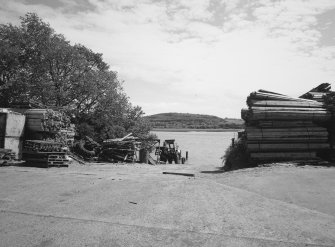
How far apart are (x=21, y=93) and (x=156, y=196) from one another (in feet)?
79.8

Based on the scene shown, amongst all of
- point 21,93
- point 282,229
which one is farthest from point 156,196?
point 21,93

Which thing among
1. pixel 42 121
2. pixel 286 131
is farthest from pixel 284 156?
pixel 42 121

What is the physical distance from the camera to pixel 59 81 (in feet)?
102

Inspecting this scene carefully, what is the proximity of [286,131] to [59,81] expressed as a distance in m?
25.7

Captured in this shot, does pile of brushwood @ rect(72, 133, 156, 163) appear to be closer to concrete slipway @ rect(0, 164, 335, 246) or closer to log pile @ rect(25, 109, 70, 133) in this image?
A: log pile @ rect(25, 109, 70, 133)

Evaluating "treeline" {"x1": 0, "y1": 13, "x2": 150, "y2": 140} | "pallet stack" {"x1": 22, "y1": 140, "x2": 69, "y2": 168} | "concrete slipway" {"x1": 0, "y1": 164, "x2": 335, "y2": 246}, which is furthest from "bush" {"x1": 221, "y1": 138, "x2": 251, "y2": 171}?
"treeline" {"x1": 0, "y1": 13, "x2": 150, "y2": 140}

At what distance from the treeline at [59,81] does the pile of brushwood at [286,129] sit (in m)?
19.6

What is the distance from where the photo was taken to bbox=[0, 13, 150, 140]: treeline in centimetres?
2750

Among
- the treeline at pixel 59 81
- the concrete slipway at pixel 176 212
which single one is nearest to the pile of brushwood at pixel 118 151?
the treeline at pixel 59 81

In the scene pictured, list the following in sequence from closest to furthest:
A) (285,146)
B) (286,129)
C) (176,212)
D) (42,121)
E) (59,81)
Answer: (176,212), (285,146), (286,129), (42,121), (59,81)

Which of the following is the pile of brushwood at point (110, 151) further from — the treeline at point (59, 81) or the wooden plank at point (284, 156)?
the wooden plank at point (284, 156)

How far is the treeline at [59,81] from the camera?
90.2ft

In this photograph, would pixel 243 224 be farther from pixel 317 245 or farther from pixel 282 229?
pixel 317 245

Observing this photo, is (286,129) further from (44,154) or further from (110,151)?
(110,151)
